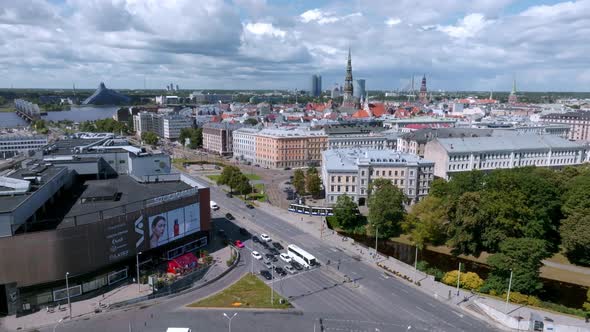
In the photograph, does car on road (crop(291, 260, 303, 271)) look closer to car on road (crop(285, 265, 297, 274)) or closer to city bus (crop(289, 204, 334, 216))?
car on road (crop(285, 265, 297, 274))

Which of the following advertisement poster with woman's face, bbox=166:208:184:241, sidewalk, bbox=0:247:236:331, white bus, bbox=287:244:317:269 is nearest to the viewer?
sidewalk, bbox=0:247:236:331

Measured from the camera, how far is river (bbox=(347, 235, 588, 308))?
55875mm

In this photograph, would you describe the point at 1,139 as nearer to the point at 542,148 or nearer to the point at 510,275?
the point at 510,275

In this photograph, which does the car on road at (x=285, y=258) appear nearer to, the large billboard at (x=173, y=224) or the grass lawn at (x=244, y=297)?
the grass lawn at (x=244, y=297)

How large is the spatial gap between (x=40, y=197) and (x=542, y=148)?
409 ft

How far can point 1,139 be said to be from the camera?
160000mm

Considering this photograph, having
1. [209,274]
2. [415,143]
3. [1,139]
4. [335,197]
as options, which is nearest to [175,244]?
[209,274]

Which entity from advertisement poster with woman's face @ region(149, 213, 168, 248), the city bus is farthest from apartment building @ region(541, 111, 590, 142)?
advertisement poster with woman's face @ region(149, 213, 168, 248)

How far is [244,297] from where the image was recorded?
169 feet

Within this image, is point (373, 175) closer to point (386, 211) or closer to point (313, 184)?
point (313, 184)

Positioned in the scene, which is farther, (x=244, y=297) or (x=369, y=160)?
(x=369, y=160)

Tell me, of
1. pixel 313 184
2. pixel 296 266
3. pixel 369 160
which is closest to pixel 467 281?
pixel 296 266

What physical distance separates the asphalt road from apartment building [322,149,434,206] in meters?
31.8

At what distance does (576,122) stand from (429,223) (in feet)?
493
